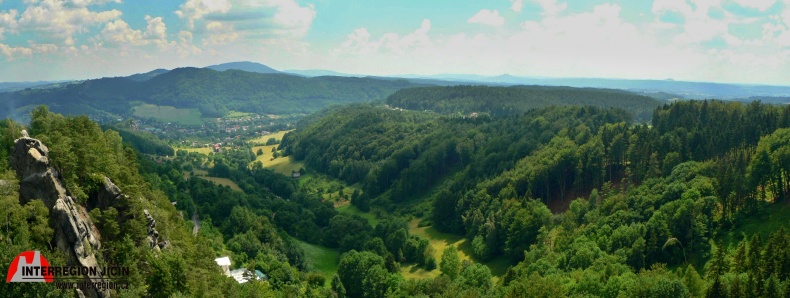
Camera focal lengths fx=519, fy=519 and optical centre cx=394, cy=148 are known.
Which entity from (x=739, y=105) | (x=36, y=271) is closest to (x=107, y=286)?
(x=36, y=271)

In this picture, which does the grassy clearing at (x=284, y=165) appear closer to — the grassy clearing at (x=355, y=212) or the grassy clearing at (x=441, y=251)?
the grassy clearing at (x=355, y=212)

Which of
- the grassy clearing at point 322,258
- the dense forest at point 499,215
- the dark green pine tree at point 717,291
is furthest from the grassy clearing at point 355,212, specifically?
the dark green pine tree at point 717,291

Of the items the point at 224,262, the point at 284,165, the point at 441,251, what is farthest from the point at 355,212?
the point at 284,165

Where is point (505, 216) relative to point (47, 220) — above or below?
below

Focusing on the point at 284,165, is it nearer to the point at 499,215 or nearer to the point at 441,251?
the point at 441,251

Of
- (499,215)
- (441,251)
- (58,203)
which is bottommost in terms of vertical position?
(441,251)

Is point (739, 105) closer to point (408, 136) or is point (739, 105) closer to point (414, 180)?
point (414, 180)
